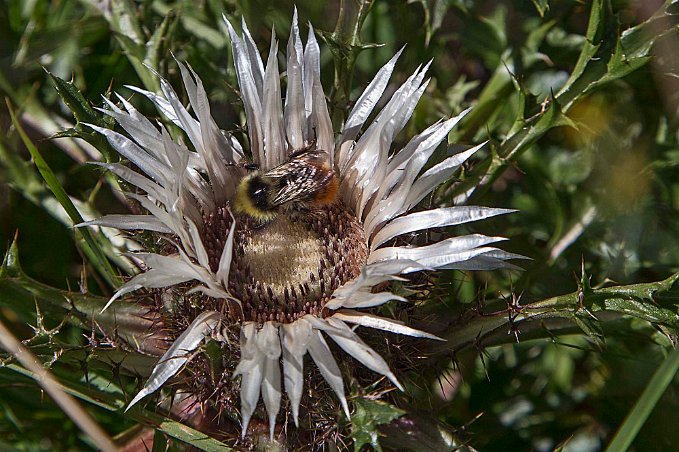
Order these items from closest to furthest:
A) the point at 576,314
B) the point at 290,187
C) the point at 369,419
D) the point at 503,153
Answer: the point at 369,419 < the point at 576,314 < the point at 290,187 < the point at 503,153

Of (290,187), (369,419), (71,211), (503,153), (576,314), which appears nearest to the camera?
(369,419)

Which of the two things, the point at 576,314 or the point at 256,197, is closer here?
the point at 576,314

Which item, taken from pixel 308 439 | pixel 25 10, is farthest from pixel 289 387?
pixel 25 10

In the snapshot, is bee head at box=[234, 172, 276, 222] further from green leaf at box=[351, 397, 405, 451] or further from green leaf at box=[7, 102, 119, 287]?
green leaf at box=[351, 397, 405, 451]

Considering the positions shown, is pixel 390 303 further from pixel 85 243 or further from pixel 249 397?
pixel 85 243

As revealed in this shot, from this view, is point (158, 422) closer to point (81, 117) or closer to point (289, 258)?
point (289, 258)

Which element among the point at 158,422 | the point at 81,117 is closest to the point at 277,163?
the point at 81,117
